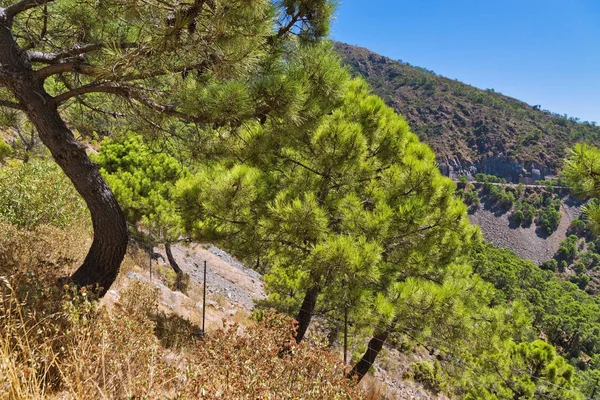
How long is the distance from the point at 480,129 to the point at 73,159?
132m

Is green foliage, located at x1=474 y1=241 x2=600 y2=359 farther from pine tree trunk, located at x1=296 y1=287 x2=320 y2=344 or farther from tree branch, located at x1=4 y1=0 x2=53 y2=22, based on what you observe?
tree branch, located at x1=4 y1=0 x2=53 y2=22

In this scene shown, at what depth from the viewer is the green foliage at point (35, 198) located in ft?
15.9

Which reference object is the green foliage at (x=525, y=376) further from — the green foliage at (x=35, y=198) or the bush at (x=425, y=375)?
the green foliage at (x=35, y=198)

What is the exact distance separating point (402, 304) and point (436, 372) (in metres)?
11.9

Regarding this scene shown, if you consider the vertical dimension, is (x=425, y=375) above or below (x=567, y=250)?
below

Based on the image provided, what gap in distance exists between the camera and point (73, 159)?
3029 millimetres

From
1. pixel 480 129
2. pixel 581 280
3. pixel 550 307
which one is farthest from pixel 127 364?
pixel 480 129

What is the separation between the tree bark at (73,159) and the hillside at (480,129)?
106m

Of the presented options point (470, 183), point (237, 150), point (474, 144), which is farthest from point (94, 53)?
point (474, 144)

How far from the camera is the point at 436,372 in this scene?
13.9 m

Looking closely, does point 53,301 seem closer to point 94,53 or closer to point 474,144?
point 94,53

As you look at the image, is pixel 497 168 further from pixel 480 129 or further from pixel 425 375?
pixel 425 375

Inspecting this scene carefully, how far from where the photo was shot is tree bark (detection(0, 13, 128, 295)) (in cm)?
282

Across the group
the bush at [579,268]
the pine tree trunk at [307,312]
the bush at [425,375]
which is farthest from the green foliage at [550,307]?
the pine tree trunk at [307,312]
